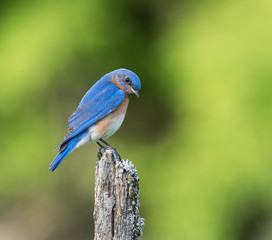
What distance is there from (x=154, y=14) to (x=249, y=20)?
1668mm

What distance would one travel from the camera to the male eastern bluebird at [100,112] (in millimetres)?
4590

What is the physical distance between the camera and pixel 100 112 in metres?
4.75

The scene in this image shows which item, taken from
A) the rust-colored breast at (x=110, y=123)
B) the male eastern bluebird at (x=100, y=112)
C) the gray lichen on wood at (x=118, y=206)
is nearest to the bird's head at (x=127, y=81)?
the male eastern bluebird at (x=100, y=112)

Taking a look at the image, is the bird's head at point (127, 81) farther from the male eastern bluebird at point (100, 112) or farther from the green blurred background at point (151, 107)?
the green blurred background at point (151, 107)

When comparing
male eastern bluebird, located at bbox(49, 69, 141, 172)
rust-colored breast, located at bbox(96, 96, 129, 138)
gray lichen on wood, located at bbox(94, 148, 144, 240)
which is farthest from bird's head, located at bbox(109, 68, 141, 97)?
gray lichen on wood, located at bbox(94, 148, 144, 240)

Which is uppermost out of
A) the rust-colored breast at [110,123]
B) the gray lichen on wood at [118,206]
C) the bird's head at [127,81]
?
the bird's head at [127,81]

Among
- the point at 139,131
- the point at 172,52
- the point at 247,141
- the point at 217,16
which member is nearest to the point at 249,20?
the point at 217,16

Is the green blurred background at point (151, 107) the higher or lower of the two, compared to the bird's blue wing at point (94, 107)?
higher

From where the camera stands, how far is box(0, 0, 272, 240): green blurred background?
664 centimetres

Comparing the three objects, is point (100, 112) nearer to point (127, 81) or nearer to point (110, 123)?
point (110, 123)

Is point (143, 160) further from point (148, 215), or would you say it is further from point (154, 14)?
point (154, 14)

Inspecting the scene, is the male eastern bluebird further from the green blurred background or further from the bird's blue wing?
the green blurred background

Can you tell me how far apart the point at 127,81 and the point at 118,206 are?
6.49 ft

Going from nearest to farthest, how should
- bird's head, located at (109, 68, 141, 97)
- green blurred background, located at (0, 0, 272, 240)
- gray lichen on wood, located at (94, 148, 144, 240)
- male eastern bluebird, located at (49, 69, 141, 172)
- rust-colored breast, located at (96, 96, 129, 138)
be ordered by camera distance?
gray lichen on wood, located at (94, 148, 144, 240) → male eastern bluebird, located at (49, 69, 141, 172) → rust-colored breast, located at (96, 96, 129, 138) → bird's head, located at (109, 68, 141, 97) → green blurred background, located at (0, 0, 272, 240)
